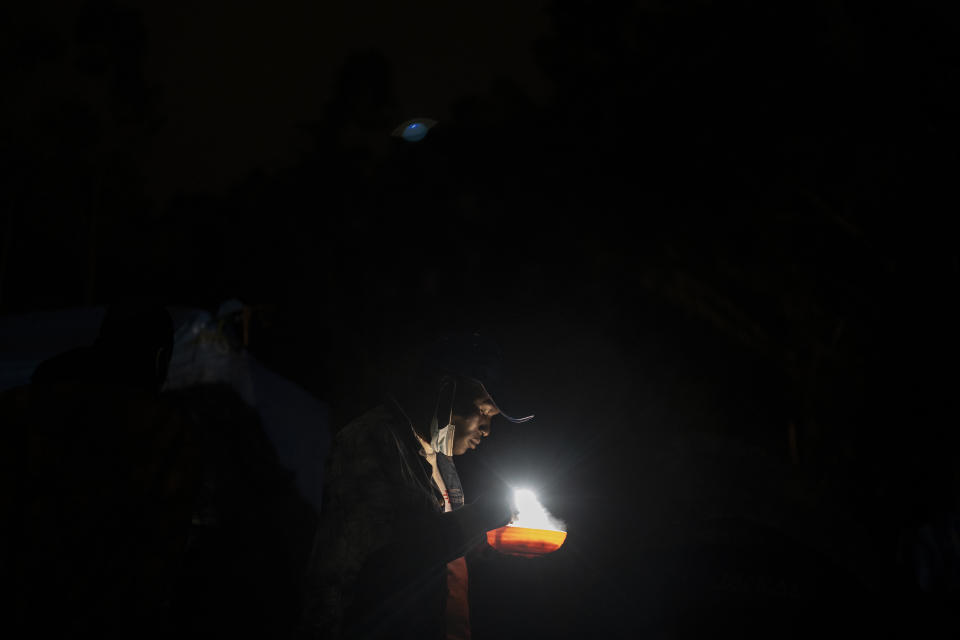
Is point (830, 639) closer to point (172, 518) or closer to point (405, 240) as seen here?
point (172, 518)

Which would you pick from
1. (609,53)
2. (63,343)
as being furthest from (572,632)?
(609,53)

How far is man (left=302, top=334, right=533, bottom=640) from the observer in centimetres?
179

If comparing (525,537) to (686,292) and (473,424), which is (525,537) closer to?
(473,424)

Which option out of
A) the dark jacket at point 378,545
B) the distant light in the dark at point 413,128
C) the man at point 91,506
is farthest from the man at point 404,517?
the distant light in the dark at point 413,128

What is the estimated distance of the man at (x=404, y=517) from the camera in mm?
1794

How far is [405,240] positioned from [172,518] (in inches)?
440

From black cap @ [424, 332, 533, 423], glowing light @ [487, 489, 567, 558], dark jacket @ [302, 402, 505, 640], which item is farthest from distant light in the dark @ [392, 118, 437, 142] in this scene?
glowing light @ [487, 489, 567, 558]

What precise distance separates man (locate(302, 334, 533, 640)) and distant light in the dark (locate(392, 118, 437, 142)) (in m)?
1.47

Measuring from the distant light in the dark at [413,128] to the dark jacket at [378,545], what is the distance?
1829 millimetres

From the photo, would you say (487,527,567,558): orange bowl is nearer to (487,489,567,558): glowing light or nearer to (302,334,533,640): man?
(487,489,567,558): glowing light

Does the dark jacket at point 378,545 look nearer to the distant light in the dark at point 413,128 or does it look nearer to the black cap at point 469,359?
the black cap at point 469,359

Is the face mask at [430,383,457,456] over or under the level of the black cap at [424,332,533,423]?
under

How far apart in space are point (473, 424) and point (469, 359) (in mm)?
249

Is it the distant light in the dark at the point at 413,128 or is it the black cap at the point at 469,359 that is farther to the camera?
the distant light in the dark at the point at 413,128
